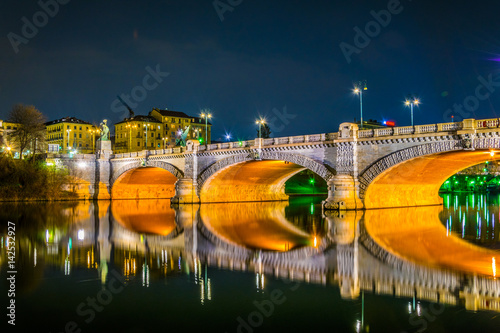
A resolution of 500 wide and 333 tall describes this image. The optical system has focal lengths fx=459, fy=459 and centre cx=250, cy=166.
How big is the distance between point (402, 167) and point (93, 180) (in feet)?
159

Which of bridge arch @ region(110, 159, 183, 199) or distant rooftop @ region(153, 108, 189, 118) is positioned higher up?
distant rooftop @ region(153, 108, 189, 118)

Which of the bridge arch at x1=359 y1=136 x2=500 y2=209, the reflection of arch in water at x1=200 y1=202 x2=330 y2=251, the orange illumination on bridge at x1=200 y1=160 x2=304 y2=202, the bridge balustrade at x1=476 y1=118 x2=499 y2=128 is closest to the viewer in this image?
the reflection of arch in water at x1=200 y1=202 x2=330 y2=251

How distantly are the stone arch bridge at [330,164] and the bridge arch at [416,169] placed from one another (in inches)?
2.5

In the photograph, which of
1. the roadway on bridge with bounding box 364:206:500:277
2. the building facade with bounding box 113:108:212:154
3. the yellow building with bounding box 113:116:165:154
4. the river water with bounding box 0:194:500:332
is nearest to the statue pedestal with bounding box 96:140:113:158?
the river water with bounding box 0:194:500:332

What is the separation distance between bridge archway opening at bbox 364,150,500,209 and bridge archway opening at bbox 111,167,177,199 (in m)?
36.5

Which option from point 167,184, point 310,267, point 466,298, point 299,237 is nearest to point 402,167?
point 299,237

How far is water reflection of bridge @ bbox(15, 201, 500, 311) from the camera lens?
39.7 ft

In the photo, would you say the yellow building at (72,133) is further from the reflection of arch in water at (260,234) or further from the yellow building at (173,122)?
the reflection of arch in water at (260,234)

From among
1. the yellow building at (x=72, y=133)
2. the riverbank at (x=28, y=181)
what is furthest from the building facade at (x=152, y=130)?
the riverbank at (x=28, y=181)

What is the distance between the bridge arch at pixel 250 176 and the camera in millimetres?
46469

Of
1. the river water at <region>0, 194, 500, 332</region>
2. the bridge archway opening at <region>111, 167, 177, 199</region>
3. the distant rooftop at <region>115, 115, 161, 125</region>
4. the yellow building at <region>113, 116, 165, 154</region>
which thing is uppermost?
the distant rooftop at <region>115, 115, 161, 125</region>

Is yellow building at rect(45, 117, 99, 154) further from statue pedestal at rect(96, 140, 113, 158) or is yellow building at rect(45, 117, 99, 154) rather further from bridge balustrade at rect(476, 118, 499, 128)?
bridge balustrade at rect(476, 118, 499, 128)

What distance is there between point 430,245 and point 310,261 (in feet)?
23.1

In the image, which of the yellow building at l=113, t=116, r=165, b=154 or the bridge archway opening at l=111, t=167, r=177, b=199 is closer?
the bridge archway opening at l=111, t=167, r=177, b=199
